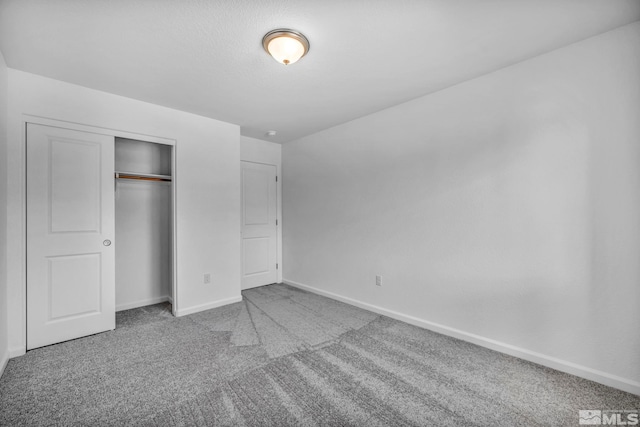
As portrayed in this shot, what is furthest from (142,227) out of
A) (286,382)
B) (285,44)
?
(285,44)

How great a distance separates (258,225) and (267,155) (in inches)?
48.2

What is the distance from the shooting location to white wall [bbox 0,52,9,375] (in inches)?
86.3

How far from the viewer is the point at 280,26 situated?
1.84 meters

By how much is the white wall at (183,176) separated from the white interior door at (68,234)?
0.30 ft

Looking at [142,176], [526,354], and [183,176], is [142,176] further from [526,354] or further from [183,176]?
[526,354]

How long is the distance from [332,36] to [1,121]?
272 centimetres

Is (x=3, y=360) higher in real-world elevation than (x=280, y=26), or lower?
lower

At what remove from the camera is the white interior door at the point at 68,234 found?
98.4 inches

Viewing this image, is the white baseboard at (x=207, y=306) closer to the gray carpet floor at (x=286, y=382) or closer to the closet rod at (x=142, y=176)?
the gray carpet floor at (x=286, y=382)

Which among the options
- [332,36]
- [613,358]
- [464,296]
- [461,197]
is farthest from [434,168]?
[613,358]

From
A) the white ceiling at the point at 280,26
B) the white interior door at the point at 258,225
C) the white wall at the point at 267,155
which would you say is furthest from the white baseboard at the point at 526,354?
the white ceiling at the point at 280,26

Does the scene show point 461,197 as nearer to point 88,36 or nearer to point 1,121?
point 88,36

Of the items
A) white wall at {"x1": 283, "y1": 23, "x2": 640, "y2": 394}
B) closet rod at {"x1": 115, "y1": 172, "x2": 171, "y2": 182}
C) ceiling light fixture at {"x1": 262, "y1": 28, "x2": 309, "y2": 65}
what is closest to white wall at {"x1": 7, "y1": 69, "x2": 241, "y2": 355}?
closet rod at {"x1": 115, "y1": 172, "x2": 171, "y2": 182}

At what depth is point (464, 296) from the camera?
2650 millimetres
